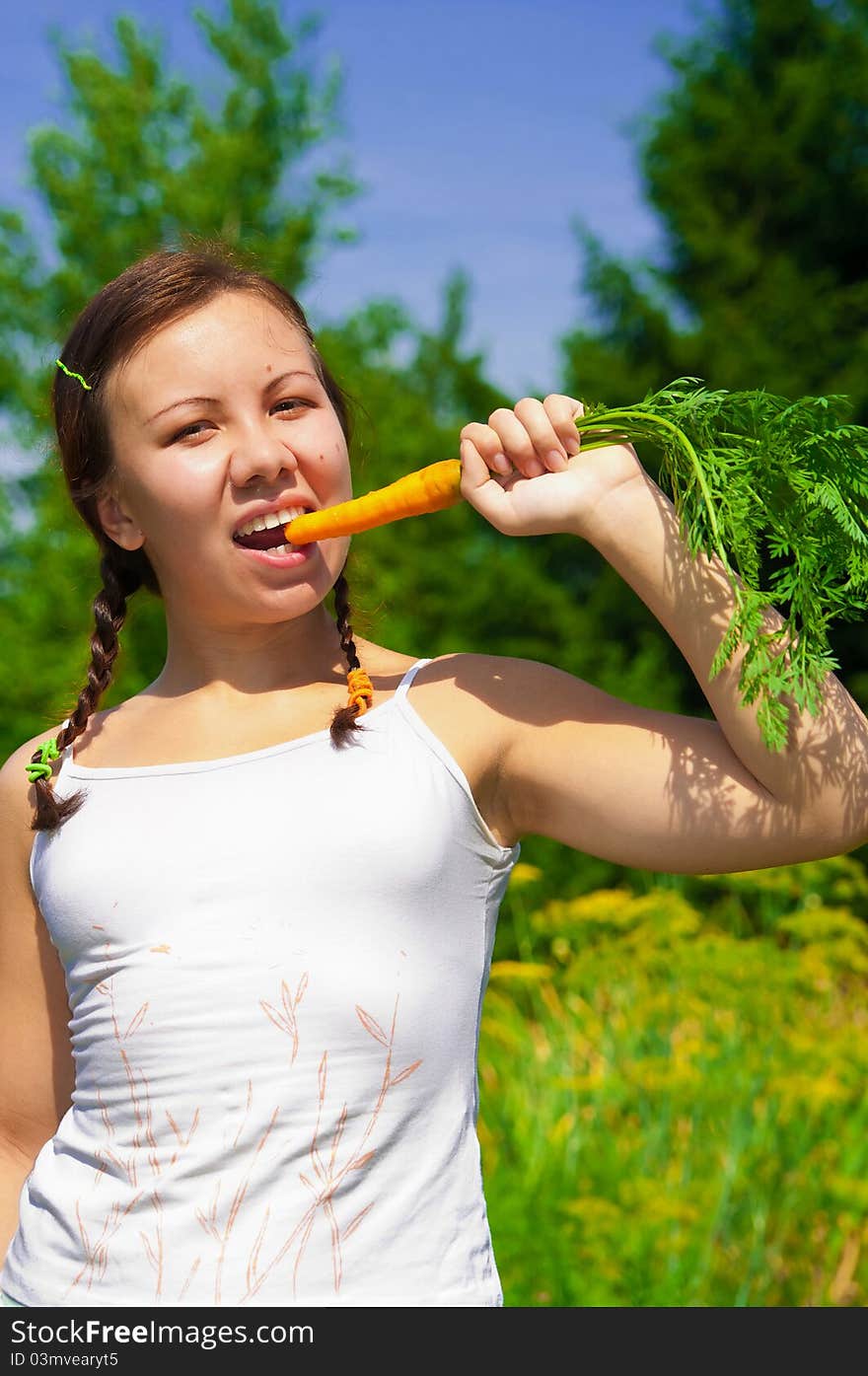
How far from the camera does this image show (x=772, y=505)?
169 centimetres

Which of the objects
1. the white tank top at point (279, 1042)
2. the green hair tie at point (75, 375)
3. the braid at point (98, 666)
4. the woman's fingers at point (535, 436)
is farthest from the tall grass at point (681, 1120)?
the green hair tie at point (75, 375)

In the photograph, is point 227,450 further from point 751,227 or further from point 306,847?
point 751,227

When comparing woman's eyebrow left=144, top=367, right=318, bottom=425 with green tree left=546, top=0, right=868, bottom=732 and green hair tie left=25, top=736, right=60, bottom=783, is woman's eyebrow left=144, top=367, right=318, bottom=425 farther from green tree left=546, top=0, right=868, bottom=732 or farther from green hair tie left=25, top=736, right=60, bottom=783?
green tree left=546, top=0, right=868, bottom=732

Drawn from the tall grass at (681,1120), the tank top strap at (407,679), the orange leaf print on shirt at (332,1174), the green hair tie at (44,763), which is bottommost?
the tall grass at (681,1120)

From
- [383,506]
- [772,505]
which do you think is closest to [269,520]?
[383,506]

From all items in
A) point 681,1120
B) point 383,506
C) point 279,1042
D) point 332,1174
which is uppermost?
point 383,506

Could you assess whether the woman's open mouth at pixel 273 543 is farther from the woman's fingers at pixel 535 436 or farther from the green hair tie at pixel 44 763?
the green hair tie at pixel 44 763

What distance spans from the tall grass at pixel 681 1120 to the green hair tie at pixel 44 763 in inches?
74.5

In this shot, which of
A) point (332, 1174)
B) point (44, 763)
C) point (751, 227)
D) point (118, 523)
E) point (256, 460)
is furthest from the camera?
point (751, 227)

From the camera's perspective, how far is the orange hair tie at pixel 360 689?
185cm

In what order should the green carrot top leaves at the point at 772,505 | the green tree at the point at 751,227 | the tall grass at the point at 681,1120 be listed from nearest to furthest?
the green carrot top leaves at the point at 772,505
the tall grass at the point at 681,1120
the green tree at the point at 751,227

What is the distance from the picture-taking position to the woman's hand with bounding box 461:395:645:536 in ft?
Result: 5.49

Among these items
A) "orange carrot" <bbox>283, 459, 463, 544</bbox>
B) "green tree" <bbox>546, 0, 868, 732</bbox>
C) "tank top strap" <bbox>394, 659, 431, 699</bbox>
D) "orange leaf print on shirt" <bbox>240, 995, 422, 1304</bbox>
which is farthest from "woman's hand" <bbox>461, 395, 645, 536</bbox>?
"green tree" <bbox>546, 0, 868, 732</bbox>

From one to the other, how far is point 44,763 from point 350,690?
0.48 meters
